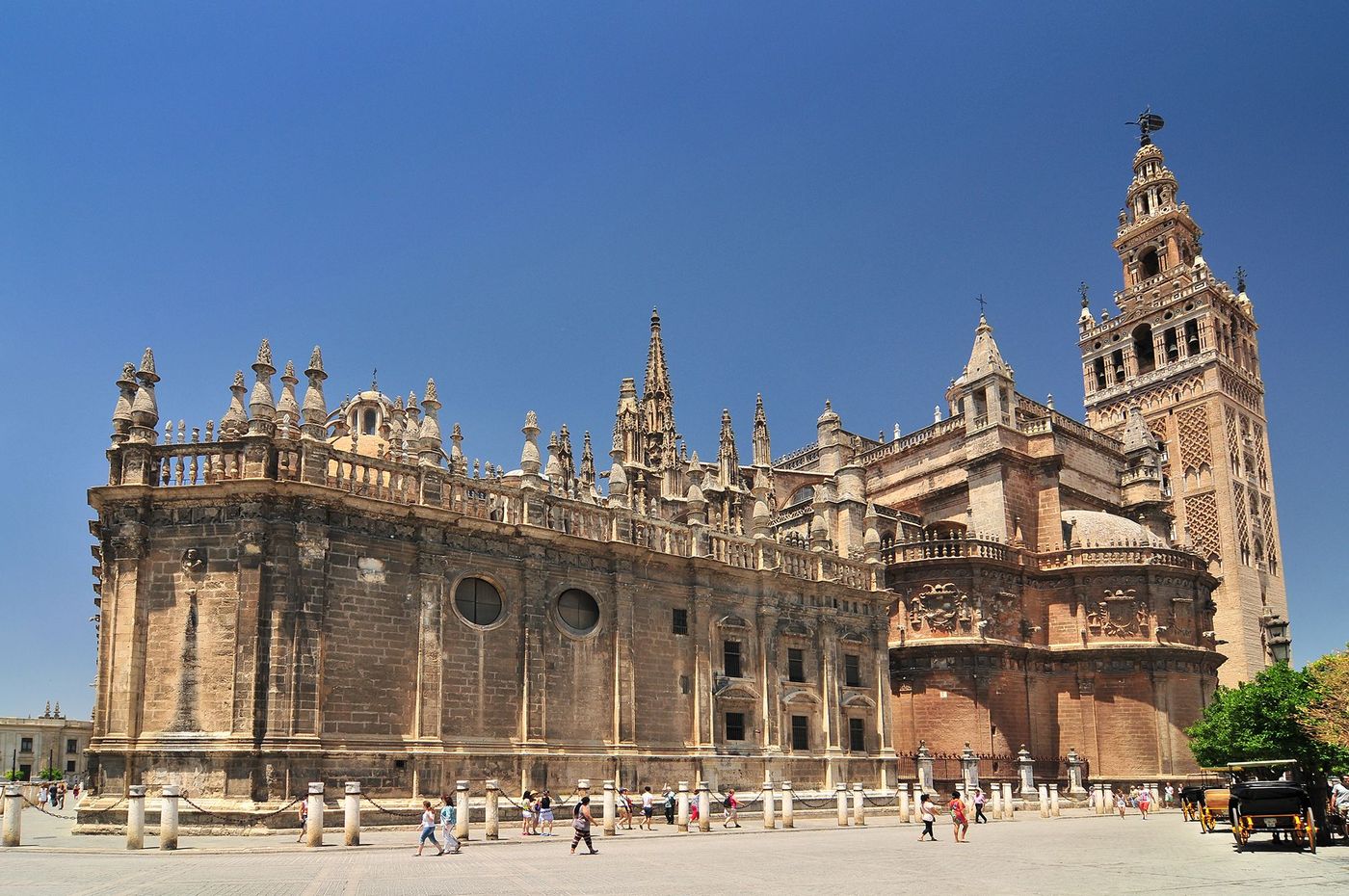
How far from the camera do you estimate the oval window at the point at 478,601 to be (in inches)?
1077

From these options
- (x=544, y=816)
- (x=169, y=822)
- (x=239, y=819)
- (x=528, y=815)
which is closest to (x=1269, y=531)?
(x=544, y=816)

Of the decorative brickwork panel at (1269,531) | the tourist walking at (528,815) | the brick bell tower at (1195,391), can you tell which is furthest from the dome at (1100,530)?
the tourist walking at (528,815)

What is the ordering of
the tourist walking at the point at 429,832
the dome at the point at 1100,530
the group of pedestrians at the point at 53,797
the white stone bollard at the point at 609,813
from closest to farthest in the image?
the tourist walking at the point at 429,832 → the white stone bollard at the point at 609,813 → the group of pedestrians at the point at 53,797 → the dome at the point at 1100,530

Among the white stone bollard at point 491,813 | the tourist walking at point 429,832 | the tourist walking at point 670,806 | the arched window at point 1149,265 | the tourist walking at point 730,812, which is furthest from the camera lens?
the arched window at point 1149,265

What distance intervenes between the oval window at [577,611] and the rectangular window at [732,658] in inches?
189

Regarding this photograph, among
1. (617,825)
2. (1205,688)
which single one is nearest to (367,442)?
(617,825)

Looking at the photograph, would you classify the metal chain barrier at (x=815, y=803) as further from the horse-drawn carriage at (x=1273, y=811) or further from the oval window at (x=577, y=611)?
the horse-drawn carriage at (x=1273, y=811)

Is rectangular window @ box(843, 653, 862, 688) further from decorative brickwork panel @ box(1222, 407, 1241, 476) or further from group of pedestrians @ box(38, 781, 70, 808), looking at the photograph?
decorative brickwork panel @ box(1222, 407, 1241, 476)

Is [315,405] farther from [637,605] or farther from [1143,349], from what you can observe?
[1143,349]

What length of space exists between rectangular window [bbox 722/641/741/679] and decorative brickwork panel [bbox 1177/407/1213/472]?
39.6 metres

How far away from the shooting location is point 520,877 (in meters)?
15.6

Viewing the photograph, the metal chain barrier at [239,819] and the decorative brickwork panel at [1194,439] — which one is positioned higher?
the decorative brickwork panel at [1194,439]

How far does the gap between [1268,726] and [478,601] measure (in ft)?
87.7

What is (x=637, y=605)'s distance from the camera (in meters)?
30.9
